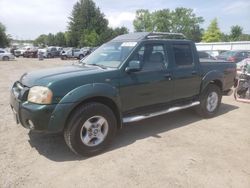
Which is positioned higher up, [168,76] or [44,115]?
[168,76]

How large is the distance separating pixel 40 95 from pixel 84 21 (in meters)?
66.2

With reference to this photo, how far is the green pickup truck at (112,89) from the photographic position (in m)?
3.70

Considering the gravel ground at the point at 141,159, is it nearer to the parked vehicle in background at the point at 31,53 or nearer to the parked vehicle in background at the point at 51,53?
the parked vehicle in background at the point at 51,53

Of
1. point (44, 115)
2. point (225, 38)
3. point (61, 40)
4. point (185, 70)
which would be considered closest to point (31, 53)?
point (185, 70)

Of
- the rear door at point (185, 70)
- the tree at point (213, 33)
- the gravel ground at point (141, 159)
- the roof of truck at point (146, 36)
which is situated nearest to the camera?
the gravel ground at point (141, 159)

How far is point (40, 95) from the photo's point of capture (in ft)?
12.0

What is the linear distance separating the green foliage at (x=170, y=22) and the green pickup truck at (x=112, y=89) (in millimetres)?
76638

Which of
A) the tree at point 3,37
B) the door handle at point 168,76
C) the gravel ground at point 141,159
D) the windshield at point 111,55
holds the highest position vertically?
the tree at point 3,37

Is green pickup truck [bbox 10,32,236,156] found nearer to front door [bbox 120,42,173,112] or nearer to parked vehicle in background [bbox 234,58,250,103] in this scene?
front door [bbox 120,42,173,112]

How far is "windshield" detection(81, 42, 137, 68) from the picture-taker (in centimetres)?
460

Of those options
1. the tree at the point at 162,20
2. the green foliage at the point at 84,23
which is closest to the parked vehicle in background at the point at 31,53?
the green foliage at the point at 84,23

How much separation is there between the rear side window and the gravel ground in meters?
1.37

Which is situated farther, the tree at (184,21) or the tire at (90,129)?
the tree at (184,21)

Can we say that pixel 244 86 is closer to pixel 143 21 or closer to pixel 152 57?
pixel 152 57
